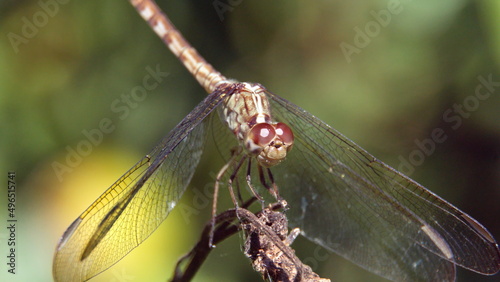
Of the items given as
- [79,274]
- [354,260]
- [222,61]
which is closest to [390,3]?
[222,61]

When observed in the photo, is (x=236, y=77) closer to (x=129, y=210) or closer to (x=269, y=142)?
(x=269, y=142)

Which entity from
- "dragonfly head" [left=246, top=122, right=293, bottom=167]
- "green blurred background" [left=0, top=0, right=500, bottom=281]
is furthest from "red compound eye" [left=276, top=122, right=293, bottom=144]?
"green blurred background" [left=0, top=0, right=500, bottom=281]

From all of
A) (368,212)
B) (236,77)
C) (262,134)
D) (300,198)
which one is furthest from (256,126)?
(236,77)

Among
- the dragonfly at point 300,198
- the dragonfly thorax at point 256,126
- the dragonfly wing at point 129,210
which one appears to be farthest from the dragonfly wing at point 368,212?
the dragonfly wing at point 129,210

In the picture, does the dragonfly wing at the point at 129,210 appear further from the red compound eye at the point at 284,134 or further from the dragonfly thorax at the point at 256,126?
the red compound eye at the point at 284,134

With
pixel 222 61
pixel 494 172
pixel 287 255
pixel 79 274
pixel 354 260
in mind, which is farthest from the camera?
pixel 222 61

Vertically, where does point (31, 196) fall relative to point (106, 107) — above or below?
below

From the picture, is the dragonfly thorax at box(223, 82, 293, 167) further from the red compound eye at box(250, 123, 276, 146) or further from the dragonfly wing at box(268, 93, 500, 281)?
the dragonfly wing at box(268, 93, 500, 281)

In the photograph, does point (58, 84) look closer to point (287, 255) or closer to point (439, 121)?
point (287, 255)
